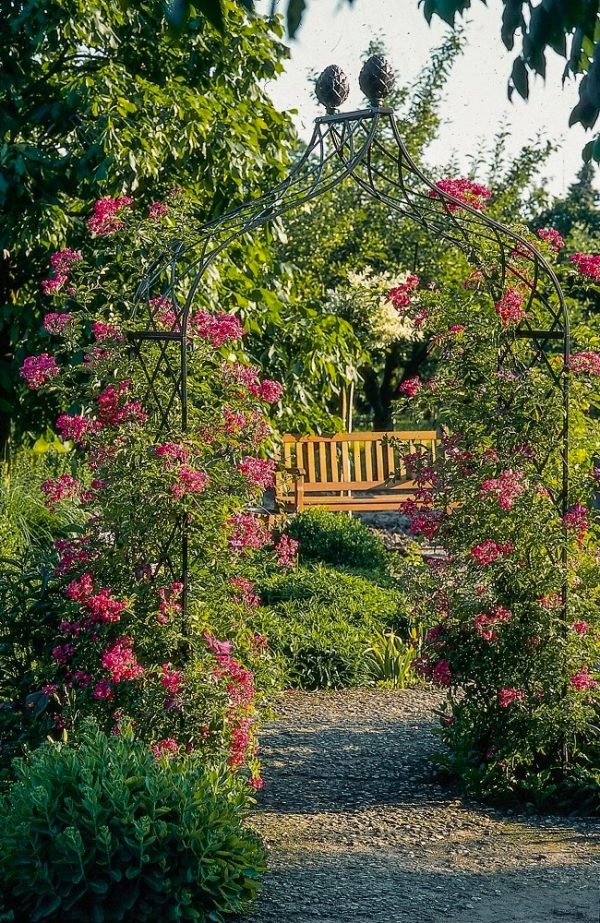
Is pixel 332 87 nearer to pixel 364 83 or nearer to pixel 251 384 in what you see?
pixel 364 83

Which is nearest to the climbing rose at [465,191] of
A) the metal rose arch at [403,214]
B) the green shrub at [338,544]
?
the metal rose arch at [403,214]

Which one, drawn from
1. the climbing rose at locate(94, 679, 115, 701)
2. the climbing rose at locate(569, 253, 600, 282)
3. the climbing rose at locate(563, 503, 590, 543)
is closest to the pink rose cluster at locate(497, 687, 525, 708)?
the climbing rose at locate(563, 503, 590, 543)

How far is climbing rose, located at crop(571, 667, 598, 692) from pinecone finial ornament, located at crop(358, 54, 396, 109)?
8.10ft

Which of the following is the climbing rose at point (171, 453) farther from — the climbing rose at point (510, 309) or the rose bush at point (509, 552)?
the climbing rose at point (510, 309)

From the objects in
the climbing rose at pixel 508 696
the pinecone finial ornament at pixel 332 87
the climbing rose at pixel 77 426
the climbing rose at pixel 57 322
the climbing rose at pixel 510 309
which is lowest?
the climbing rose at pixel 508 696

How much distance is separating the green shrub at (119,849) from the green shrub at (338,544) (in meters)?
6.44

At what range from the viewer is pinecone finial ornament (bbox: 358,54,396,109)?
15.4 ft

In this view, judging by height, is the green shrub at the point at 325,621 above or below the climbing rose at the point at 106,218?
below

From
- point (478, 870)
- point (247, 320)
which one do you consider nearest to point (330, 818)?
point (478, 870)

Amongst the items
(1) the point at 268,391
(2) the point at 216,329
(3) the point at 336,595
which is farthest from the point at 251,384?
(3) the point at 336,595

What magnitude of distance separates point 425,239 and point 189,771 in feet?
46.3

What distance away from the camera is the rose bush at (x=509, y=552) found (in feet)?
15.5

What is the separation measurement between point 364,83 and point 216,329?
118 centimetres

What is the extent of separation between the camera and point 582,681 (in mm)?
4695
